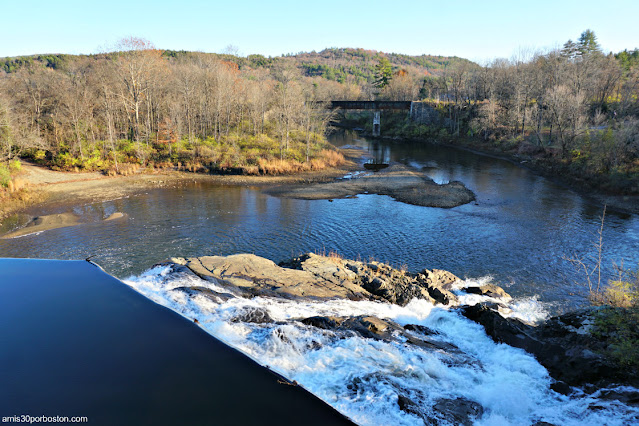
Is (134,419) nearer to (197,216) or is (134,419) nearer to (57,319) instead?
(57,319)

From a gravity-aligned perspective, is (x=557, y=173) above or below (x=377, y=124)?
below

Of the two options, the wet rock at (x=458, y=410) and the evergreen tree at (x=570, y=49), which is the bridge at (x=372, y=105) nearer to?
the evergreen tree at (x=570, y=49)

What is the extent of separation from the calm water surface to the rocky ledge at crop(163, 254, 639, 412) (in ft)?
10.9

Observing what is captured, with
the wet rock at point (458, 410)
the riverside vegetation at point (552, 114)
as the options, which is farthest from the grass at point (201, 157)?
the wet rock at point (458, 410)

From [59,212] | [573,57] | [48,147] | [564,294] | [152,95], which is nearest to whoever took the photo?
[564,294]

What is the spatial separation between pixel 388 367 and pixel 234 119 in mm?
59647

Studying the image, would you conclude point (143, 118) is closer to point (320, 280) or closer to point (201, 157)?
point (201, 157)

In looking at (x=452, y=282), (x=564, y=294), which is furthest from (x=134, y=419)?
(x=564, y=294)

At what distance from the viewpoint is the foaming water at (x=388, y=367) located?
27.4 ft

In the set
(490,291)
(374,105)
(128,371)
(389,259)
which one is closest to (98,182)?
→ (389,259)

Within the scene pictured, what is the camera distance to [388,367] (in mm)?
9742

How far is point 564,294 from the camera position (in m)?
18.0

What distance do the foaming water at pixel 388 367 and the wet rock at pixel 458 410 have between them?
0.48ft

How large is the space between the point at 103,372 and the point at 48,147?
4664cm
